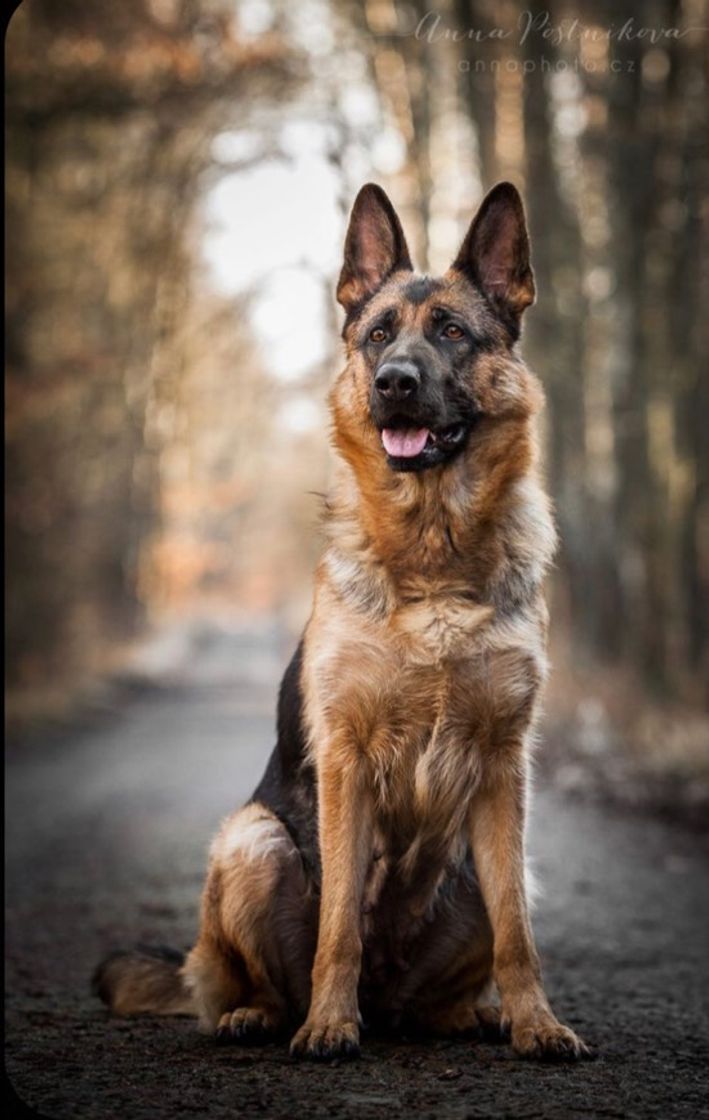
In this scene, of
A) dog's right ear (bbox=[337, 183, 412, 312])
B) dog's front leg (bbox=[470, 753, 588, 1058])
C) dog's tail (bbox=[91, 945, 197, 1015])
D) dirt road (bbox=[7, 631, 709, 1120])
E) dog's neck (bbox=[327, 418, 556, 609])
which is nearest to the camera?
dirt road (bbox=[7, 631, 709, 1120])

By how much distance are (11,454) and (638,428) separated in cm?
759

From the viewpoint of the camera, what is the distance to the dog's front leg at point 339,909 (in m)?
3.88

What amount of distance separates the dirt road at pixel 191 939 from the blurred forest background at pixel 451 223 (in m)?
2.29

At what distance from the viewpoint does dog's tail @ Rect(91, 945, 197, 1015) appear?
4820 millimetres

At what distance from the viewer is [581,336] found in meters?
18.6

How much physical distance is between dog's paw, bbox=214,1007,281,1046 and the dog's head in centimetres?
185

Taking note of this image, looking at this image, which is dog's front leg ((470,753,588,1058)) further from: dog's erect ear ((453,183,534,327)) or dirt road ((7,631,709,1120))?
dog's erect ear ((453,183,534,327))

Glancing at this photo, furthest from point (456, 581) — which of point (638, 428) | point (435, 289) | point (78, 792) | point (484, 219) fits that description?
point (638, 428)

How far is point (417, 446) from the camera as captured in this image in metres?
4.33

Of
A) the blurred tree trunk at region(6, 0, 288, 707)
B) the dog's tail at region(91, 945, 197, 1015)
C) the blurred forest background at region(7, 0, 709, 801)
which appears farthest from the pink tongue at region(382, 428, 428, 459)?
the blurred tree trunk at region(6, 0, 288, 707)

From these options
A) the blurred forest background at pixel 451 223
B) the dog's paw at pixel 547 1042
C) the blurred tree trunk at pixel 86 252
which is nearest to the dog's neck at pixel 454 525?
the dog's paw at pixel 547 1042

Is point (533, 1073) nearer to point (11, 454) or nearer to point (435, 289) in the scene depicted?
point (435, 289)

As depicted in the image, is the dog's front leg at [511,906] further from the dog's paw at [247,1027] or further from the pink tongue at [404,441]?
the pink tongue at [404,441]

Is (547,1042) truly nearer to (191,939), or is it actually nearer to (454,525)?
(454,525)
